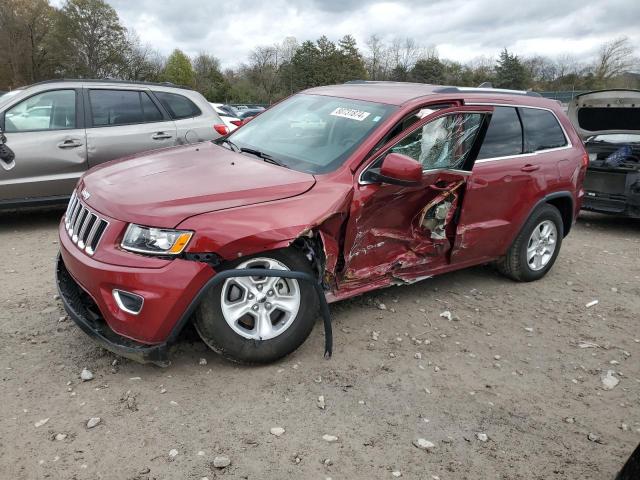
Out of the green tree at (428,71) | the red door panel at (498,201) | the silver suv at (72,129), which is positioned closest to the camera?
the red door panel at (498,201)

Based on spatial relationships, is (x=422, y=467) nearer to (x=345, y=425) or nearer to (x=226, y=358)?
(x=345, y=425)

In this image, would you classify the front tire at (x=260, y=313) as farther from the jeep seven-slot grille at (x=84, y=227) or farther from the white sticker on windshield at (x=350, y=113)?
the white sticker on windshield at (x=350, y=113)

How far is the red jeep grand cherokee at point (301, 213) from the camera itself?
2902mm

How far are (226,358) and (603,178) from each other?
6.62 m

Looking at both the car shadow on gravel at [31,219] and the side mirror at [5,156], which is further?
the car shadow on gravel at [31,219]

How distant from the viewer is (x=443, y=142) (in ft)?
13.2

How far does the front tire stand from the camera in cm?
306

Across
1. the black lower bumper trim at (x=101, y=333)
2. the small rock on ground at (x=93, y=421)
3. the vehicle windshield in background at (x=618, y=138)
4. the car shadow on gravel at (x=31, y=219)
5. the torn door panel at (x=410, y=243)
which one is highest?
the vehicle windshield in background at (x=618, y=138)

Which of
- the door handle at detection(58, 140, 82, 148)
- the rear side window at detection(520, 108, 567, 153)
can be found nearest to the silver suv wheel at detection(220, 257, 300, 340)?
the rear side window at detection(520, 108, 567, 153)

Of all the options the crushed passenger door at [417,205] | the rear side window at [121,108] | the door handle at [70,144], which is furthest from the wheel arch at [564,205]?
the door handle at [70,144]

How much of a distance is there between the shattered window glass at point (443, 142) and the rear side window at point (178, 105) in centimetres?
415

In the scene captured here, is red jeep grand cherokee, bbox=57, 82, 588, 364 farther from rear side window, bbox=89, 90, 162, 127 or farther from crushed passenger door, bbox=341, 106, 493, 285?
rear side window, bbox=89, 90, 162, 127

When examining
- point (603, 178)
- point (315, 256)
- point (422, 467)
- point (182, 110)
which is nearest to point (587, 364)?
point (422, 467)

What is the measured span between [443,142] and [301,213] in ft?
4.81
